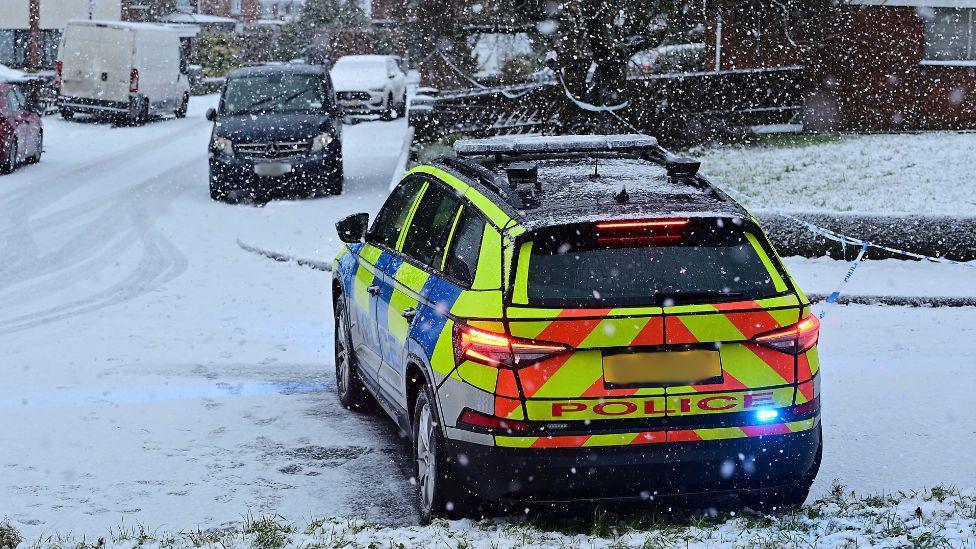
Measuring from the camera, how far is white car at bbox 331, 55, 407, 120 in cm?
3744

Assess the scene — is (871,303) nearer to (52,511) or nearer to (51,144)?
(52,511)

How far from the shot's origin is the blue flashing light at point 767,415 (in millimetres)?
5805

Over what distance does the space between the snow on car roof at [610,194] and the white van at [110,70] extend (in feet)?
102

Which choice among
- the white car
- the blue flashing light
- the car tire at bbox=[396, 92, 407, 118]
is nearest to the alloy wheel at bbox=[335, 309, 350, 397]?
the blue flashing light

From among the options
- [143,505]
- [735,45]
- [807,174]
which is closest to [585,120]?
[807,174]

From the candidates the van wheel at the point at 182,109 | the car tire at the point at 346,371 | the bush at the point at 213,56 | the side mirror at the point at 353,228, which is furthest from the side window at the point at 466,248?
the bush at the point at 213,56

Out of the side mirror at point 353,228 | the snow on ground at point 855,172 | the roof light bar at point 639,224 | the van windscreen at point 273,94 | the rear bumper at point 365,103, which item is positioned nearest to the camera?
the roof light bar at point 639,224

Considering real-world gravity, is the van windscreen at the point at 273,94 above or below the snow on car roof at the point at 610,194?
below

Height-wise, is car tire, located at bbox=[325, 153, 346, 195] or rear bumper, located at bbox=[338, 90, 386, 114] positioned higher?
car tire, located at bbox=[325, 153, 346, 195]

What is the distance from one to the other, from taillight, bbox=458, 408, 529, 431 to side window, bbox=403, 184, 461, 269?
98cm

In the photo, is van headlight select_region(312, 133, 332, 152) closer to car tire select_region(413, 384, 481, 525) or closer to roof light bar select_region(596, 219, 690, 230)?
car tire select_region(413, 384, 481, 525)

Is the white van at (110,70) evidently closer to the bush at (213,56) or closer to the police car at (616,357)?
the bush at (213,56)

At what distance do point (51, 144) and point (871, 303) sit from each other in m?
22.3

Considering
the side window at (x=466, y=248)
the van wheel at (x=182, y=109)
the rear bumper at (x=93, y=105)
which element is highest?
the side window at (x=466, y=248)
